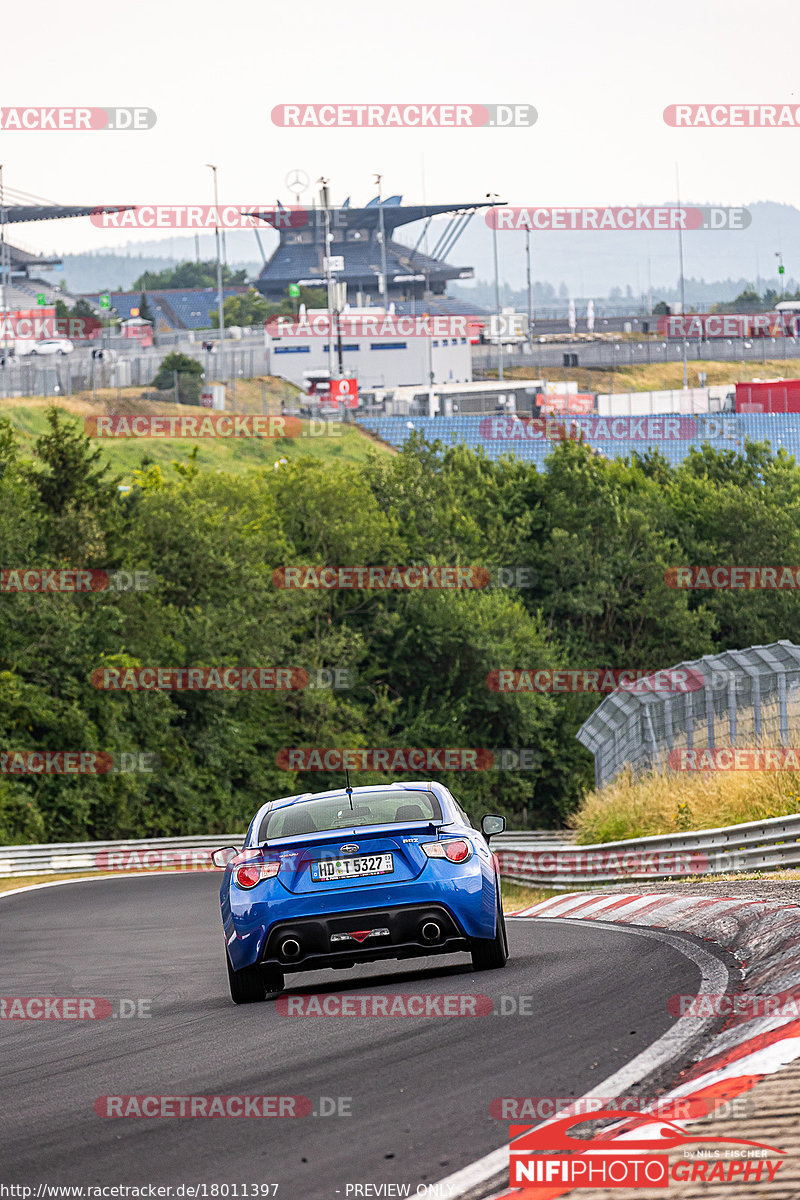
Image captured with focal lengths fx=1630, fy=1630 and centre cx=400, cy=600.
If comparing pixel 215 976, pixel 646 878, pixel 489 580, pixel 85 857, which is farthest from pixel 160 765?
pixel 215 976

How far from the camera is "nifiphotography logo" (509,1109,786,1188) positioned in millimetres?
4496

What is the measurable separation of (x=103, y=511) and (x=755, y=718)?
3360 cm

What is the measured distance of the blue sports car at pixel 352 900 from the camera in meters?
9.00

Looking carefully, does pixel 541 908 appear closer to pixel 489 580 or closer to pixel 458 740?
pixel 458 740

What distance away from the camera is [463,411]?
103 meters
